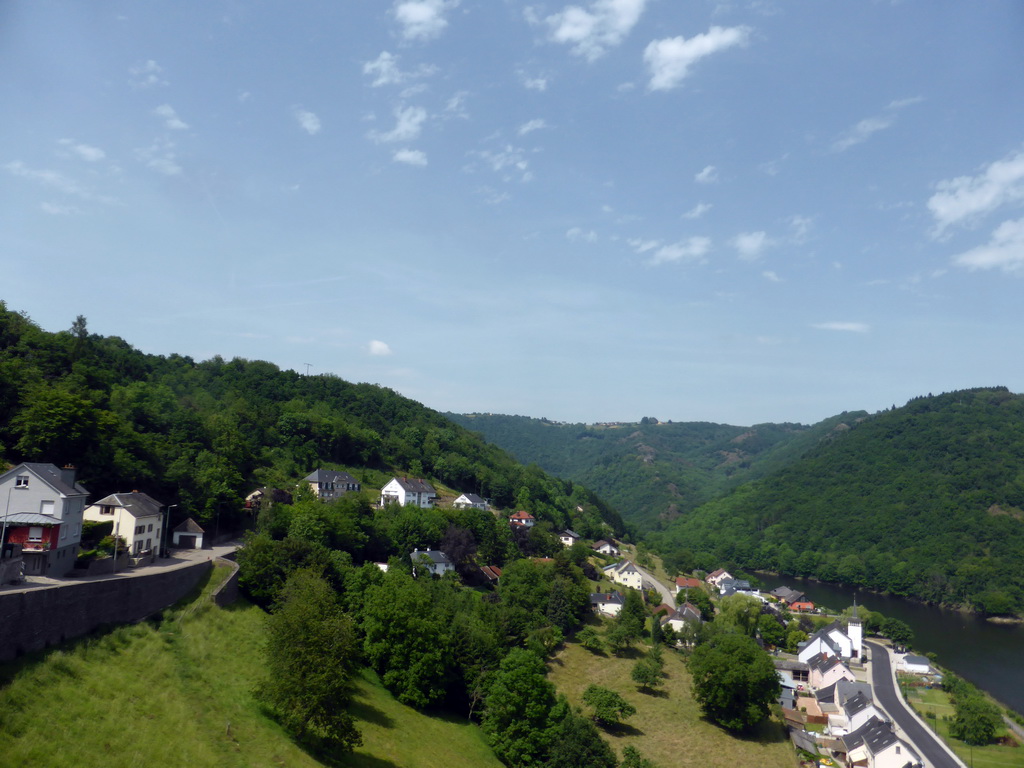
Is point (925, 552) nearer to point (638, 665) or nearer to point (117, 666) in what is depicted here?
point (638, 665)

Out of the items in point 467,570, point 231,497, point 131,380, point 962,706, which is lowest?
point 962,706

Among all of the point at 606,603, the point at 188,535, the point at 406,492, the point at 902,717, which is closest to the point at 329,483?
the point at 406,492

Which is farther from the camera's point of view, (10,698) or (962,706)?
(962,706)

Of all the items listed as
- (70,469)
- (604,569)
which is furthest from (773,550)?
(70,469)

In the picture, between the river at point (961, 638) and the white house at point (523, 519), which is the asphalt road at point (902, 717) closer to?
the river at point (961, 638)

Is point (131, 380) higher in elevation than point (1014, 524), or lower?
higher

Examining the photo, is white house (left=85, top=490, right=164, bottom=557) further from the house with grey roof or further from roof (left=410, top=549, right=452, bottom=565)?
roof (left=410, top=549, right=452, bottom=565)

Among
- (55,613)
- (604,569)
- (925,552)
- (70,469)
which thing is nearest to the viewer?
(55,613)

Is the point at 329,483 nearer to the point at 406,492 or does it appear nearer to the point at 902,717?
the point at 406,492

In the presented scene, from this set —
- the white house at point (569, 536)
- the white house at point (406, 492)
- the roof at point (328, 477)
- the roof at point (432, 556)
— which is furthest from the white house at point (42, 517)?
the white house at point (569, 536)
